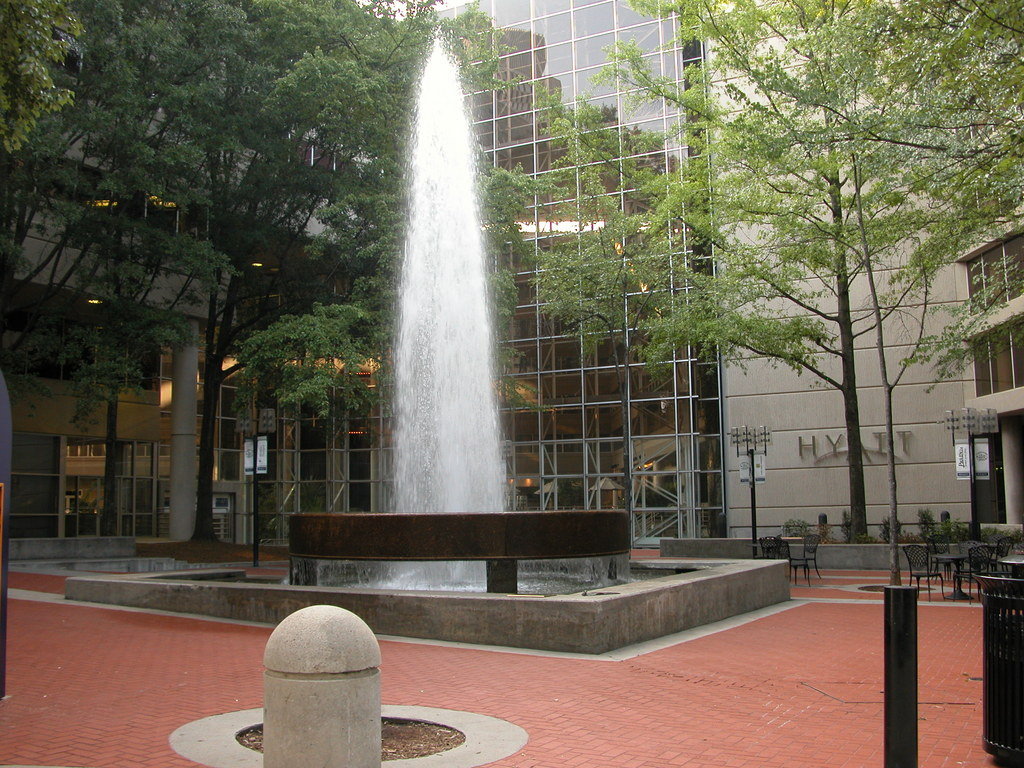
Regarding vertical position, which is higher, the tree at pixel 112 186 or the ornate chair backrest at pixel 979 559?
the tree at pixel 112 186

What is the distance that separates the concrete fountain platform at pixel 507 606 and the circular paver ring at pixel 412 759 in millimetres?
2994

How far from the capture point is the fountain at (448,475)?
11828 millimetres

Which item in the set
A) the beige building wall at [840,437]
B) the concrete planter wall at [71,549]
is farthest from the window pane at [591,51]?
the concrete planter wall at [71,549]

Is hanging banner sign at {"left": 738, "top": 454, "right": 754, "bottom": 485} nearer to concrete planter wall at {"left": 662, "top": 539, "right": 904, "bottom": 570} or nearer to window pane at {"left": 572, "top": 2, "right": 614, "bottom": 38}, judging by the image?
concrete planter wall at {"left": 662, "top": 539, "right": 904, "bottom": 570}

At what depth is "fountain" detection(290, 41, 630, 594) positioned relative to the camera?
1183 centimetres

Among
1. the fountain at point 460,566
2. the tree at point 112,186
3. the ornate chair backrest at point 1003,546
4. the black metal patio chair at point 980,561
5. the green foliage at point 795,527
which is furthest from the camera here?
the green foliage at point 795,527

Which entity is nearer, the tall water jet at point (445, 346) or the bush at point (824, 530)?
the tall water jet at point (445, 346)

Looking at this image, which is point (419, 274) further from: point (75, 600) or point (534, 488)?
point (534, 488)

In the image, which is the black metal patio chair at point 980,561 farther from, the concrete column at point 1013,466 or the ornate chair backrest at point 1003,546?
the concrete column at point 1013,466

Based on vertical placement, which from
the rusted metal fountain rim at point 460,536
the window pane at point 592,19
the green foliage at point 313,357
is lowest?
the rusted metal fountain rim at point 460,536

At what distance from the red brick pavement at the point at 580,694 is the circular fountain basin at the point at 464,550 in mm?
1504

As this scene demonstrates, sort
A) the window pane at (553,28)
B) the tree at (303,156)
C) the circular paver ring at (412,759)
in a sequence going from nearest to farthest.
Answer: the circular paver ring at (412,759) → the tree at (303,156) → the window pane at (553,28)

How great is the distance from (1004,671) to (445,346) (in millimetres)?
13493

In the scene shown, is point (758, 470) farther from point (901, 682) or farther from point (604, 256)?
point (901, 682)
